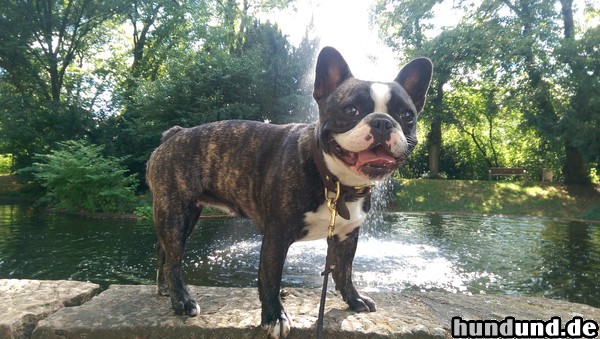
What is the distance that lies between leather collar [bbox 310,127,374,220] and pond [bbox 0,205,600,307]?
11.7ft

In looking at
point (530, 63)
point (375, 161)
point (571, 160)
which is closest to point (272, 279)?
point (375, 161)

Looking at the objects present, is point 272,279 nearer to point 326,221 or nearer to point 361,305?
point 326,221

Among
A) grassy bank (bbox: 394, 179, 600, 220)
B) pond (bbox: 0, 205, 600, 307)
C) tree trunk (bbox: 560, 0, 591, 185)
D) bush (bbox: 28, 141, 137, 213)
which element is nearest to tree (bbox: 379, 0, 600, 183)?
tree trunk (bbox: 560, 0, 591, 185)

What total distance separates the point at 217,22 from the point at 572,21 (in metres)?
23.6

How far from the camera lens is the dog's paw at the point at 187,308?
2.82 meters

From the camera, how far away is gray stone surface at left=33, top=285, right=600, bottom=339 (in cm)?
258

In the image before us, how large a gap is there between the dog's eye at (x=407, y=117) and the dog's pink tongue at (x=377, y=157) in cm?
34

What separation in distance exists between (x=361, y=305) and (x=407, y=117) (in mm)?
1538

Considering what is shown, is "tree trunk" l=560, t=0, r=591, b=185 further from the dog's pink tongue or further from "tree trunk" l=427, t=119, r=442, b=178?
the dog's pink tongue

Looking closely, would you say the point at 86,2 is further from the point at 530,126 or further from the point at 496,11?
the point at 530,126

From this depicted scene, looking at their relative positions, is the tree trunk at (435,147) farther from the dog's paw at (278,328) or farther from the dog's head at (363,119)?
the dog's paw at (278,328)

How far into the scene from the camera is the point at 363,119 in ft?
7.39


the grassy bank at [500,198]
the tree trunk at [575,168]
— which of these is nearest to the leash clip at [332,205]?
the grassy bank at [500,198]

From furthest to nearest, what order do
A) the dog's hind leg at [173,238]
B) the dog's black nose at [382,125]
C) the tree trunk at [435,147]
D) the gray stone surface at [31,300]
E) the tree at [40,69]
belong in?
the tree trunk at [435,147]
the tree at [40,69]
the dog's hind leg at [173,238]
the gray stone surface at [31,300]
the dog's black nose at [382,125]
